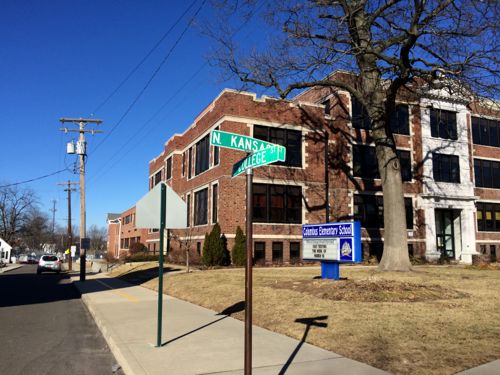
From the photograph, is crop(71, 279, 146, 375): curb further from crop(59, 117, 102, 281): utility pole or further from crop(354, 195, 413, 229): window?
crop(354, 195, 413, 229): window

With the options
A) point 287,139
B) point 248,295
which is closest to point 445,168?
point 287,139

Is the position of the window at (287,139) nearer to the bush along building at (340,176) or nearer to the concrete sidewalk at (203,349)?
the bush along building at (340,176)

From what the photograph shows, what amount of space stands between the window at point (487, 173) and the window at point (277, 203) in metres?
17.2

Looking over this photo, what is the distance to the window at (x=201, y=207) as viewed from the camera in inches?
1268

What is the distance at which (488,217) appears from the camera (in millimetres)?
36656

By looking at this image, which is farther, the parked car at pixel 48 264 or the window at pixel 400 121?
the parked car at pixel 48 264

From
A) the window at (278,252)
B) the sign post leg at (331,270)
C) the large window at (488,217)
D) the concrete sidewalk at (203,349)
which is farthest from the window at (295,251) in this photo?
the concrete sidewalk at (203,349)

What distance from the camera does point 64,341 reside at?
8828mm

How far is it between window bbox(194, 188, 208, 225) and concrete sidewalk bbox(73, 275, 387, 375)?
68.1ft

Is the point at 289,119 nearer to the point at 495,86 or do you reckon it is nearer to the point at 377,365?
the point at 495,86

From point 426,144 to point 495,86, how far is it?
19400mm

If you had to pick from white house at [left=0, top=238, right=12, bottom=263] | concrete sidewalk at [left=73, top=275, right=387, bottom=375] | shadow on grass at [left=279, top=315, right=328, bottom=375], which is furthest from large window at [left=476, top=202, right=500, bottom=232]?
white house at [left=0, top=238, right=12, bottom=263]

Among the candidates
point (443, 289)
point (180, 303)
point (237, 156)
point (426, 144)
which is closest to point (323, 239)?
point (443, 289)

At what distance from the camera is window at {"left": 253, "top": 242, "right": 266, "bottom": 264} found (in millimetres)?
27903
